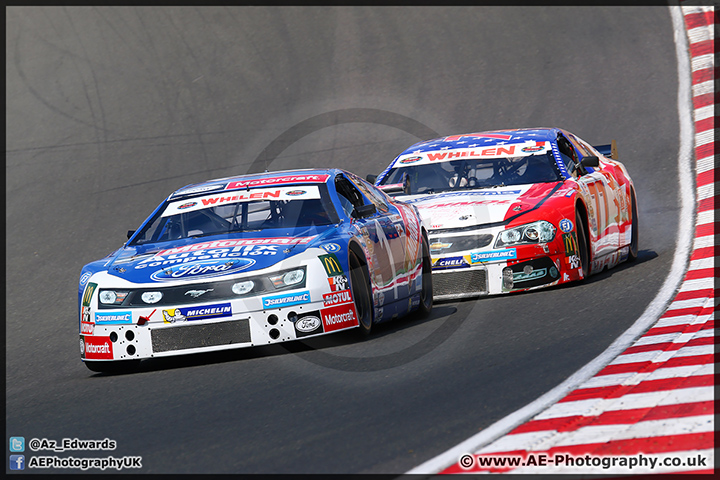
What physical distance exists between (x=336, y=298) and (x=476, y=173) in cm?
345

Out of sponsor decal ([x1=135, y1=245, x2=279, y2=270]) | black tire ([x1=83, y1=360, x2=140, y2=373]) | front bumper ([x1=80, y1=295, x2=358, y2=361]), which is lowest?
black tire ([x1=83, y1=360, x2=140, y2=373])

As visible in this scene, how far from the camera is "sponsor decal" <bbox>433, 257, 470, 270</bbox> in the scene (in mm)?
8570

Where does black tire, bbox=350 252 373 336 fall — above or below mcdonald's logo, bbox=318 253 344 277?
below

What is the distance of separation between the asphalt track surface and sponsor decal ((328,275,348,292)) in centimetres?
40

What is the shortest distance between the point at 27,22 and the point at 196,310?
58.4ft

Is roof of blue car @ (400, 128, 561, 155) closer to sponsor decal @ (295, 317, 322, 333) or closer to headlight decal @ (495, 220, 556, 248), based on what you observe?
headlight decal @ (495, 220, 556, 248)

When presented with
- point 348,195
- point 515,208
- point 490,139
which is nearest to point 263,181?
point 348,195

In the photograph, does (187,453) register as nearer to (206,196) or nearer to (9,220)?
(206,196)

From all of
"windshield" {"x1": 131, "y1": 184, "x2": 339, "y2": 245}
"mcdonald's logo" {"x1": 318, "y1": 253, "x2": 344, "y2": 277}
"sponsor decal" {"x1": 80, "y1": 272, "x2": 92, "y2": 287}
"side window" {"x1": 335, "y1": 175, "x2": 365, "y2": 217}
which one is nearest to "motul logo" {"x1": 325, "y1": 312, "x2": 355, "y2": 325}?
"mcdonald's logo" {"x1": 318, "y1": 253, "x2": 344, "y2": 277}

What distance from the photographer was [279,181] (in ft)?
25.9

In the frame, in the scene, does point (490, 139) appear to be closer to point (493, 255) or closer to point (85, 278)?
point (493, 255)

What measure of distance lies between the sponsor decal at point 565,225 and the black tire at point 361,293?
2180 millimetres

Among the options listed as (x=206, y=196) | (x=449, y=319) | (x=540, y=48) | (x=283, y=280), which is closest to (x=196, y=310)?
(x=283, y=280)

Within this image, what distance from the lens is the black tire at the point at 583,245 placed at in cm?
873
